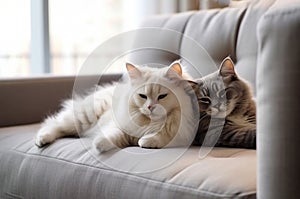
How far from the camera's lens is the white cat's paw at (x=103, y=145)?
1278mm

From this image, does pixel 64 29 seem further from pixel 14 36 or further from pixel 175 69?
pixel 175 69

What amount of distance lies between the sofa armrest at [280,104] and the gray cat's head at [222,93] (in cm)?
35

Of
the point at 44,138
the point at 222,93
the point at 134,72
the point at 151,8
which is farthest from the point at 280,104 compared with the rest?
the point at 151,8

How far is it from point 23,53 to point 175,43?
1.21 m

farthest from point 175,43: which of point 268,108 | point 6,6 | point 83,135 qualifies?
point 6,6

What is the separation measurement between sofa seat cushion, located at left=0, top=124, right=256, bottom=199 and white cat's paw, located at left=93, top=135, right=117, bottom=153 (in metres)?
0.02

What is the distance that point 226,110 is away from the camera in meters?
1.30

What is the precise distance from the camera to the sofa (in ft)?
2.96

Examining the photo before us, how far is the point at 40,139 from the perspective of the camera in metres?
1.42

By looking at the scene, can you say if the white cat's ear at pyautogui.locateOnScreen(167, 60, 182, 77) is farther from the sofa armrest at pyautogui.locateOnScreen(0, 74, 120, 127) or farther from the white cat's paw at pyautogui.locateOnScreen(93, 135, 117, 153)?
the sofa armrest at pyautogui.locateOnScreen(0, 74, 120, 127)

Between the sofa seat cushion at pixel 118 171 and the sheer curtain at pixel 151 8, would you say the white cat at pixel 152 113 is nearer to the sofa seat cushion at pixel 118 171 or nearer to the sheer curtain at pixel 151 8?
the sofa seat cushion at pixel 118 171

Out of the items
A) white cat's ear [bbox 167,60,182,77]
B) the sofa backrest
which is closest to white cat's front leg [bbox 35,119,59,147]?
white cat's ear [bbox 167,60,182,77]

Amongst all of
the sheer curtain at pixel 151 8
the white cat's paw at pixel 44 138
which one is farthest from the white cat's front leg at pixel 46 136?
the sheer curtain at pixel 151 8

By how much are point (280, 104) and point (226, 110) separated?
0.39m
